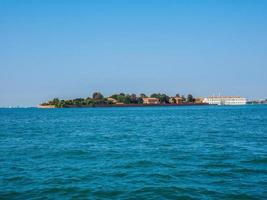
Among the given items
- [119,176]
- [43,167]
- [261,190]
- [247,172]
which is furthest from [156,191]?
[43,167]

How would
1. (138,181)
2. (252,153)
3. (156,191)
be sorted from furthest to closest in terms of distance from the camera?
1. (252,153)
2. (138,181)
3. (156,191)

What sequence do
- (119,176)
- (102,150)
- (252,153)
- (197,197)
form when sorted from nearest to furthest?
(197,197), (119,176), (252,153), (102,150)

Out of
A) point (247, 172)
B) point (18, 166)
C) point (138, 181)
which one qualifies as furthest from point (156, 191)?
point (18, 166)

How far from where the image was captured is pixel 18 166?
22312 mm

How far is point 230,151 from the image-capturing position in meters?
27.5

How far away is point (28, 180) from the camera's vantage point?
18.2m

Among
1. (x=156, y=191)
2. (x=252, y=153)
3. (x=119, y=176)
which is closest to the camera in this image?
(x=156, y=191)

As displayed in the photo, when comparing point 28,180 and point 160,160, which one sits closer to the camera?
point 28,180

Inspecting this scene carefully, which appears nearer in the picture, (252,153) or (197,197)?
(197,197)

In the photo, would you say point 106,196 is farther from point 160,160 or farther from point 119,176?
point 160,160

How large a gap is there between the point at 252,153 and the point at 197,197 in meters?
13.0

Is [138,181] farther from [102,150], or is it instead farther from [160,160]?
[102,150]

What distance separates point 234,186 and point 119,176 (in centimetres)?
596

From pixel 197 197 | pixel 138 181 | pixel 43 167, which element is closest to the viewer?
pixel 197 197
